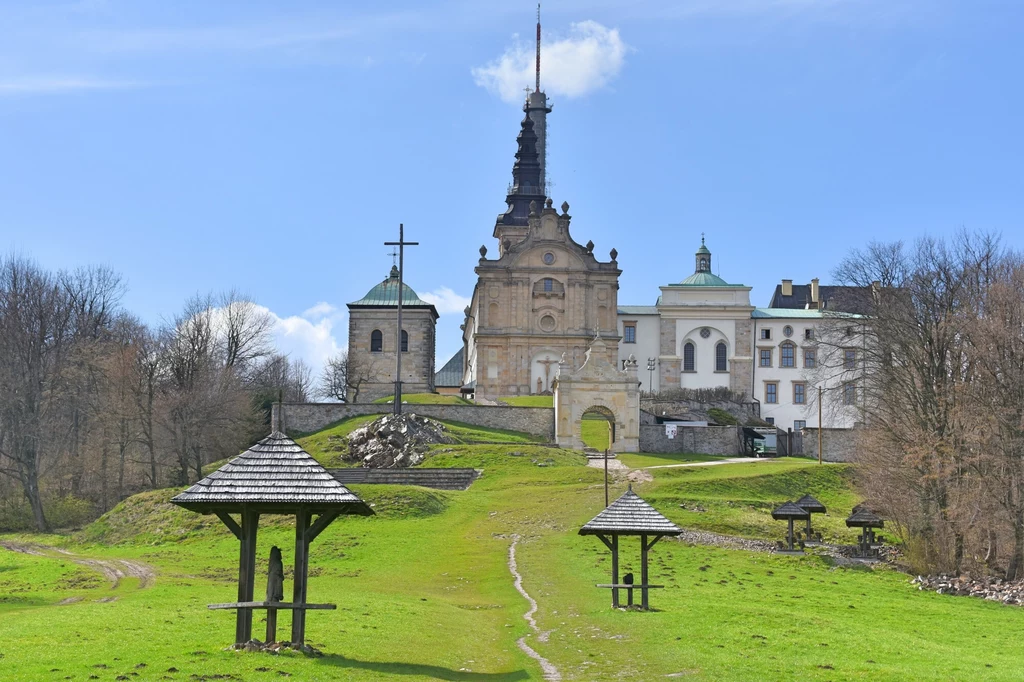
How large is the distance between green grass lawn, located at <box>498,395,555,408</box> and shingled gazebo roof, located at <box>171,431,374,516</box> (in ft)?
178

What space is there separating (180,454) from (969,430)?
123 ft

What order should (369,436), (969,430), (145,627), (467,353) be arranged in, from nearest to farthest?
(145,627), (969,430), (369,436), (467,353)

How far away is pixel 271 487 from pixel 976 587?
23367 mm

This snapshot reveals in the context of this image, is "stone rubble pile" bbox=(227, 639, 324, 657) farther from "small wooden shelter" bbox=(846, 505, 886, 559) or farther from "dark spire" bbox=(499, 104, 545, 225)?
"dark spire" bbox=(499, 104, 545, 225)

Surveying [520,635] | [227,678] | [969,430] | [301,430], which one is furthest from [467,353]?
[227,678]

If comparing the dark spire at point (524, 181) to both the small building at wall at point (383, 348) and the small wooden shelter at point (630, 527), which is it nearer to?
the small building at wall at point (383, 348)

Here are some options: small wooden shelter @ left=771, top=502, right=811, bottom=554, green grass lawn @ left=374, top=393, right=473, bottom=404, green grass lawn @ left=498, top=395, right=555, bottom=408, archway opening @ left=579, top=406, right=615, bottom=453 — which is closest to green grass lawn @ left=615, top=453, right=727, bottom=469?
archway opening @ left=579, top=406, right=615, bottom=453

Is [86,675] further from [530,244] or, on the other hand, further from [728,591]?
[530,244]

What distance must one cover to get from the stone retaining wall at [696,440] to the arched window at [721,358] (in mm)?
16443

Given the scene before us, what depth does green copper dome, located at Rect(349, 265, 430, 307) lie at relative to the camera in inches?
3519

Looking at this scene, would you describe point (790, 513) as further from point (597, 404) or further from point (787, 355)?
point (787, 355)

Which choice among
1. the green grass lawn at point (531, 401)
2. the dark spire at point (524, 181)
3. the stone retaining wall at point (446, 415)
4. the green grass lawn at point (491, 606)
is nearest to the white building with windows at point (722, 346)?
the green grass lawn at point (531, 401)

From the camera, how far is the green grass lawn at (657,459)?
62.6 meters

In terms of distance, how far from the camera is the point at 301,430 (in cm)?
7225
